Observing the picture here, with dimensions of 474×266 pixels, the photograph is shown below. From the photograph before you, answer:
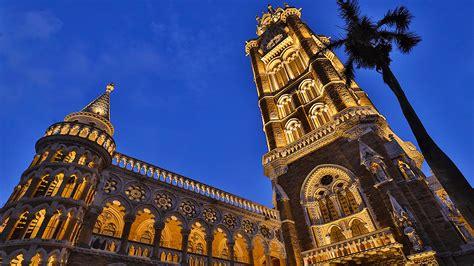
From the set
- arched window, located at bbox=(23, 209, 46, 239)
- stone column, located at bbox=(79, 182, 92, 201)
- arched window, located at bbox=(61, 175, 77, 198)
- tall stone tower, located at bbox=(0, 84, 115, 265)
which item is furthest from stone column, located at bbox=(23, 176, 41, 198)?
stone column, located at bbox=(79, 182, 92, 201)

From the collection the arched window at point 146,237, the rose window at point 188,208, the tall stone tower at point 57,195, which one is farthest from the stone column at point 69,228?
the arched window at point 146,237

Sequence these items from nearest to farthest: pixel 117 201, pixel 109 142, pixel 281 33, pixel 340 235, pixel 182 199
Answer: pixel 117 201, pixel 109 142, pixel 182 199, pixel 340 235, pixel 281 33

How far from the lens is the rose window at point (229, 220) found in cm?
1677

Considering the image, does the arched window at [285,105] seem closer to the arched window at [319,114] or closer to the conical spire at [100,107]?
the arched window at [319,114]

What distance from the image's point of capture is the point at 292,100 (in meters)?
29.0

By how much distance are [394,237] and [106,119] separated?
18196 mm

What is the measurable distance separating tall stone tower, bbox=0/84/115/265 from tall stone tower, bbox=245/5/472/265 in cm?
1326

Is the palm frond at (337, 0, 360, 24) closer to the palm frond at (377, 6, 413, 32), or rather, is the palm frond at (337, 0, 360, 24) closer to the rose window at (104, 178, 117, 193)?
the palm frond at (377, 6, 413, 32)

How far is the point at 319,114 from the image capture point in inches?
1000

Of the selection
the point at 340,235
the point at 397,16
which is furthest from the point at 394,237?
the point at 397,16

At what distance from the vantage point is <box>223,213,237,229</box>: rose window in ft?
55.0

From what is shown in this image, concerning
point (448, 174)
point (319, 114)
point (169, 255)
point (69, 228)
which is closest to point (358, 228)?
point (448, 174)

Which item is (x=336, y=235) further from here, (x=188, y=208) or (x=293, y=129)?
(x=293, y=129)

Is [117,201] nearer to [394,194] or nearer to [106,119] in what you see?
[106,119]
